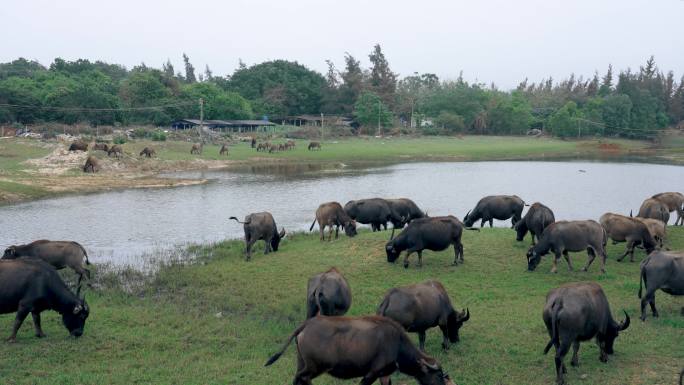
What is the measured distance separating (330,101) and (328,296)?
98880 millimetres

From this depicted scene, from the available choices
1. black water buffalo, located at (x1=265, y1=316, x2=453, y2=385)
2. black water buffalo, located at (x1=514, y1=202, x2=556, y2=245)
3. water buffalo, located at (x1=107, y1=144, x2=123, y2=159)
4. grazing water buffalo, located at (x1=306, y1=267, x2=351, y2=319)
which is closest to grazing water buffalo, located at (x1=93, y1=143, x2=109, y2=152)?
water buffalo, located at (x1=107, y1=144, x2=123, y2=159)

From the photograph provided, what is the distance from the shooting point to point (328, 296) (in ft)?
35.8

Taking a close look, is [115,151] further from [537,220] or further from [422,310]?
[422,310]

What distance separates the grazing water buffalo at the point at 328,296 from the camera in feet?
35.6

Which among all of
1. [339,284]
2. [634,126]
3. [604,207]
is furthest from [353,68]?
[339,284]

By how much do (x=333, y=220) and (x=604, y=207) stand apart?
1712 centimetres

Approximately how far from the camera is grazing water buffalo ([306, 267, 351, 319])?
10844mm

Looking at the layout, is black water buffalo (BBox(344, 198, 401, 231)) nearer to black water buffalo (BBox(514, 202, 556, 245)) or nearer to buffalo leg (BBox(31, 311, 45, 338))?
black water buffalo (BBox(514, 202, 556, 245))

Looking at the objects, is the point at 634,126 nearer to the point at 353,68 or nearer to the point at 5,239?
the point at 353,68

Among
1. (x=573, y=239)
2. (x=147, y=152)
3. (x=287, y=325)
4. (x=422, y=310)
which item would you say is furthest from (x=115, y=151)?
(x=422, y=310)

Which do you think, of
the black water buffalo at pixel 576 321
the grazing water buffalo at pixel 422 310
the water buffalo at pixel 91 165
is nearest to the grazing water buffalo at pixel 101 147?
the water buffalo at pixel 91 165

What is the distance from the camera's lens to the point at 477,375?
30.8 feet

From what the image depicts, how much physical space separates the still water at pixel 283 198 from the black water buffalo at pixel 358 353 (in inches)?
508

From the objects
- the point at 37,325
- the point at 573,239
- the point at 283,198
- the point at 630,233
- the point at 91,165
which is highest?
the point at 91,165
